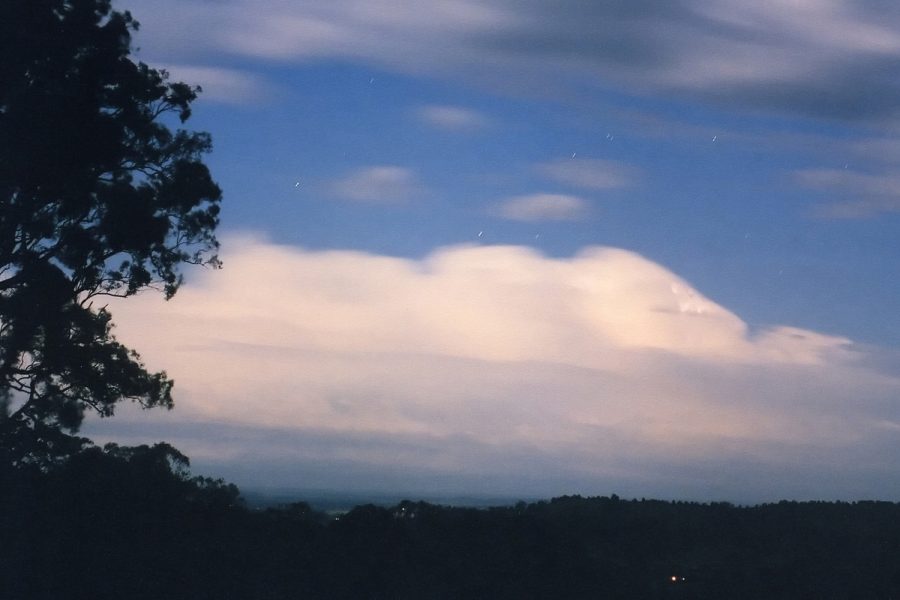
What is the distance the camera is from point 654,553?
24562 mm

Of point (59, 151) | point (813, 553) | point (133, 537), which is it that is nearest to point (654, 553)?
point (813, 553)

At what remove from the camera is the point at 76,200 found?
21.3m

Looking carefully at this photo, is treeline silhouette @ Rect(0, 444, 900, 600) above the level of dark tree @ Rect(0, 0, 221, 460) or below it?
below

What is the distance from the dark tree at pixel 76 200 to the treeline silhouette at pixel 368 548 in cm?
146

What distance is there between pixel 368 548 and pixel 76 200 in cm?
832

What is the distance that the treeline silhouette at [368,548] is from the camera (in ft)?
63.8

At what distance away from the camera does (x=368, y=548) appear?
860 inches

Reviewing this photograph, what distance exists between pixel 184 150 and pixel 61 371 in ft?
15.7

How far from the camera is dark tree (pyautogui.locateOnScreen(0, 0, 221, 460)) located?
2088 cm

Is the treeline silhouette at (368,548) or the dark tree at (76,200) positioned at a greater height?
the dark tree at (76,200)

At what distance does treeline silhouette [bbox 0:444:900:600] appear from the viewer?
1945cm

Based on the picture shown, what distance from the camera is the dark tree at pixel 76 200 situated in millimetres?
20875

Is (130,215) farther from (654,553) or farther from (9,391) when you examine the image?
(654,553)

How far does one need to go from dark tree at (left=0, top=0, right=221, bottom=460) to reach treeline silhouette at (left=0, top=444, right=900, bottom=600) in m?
1.46
